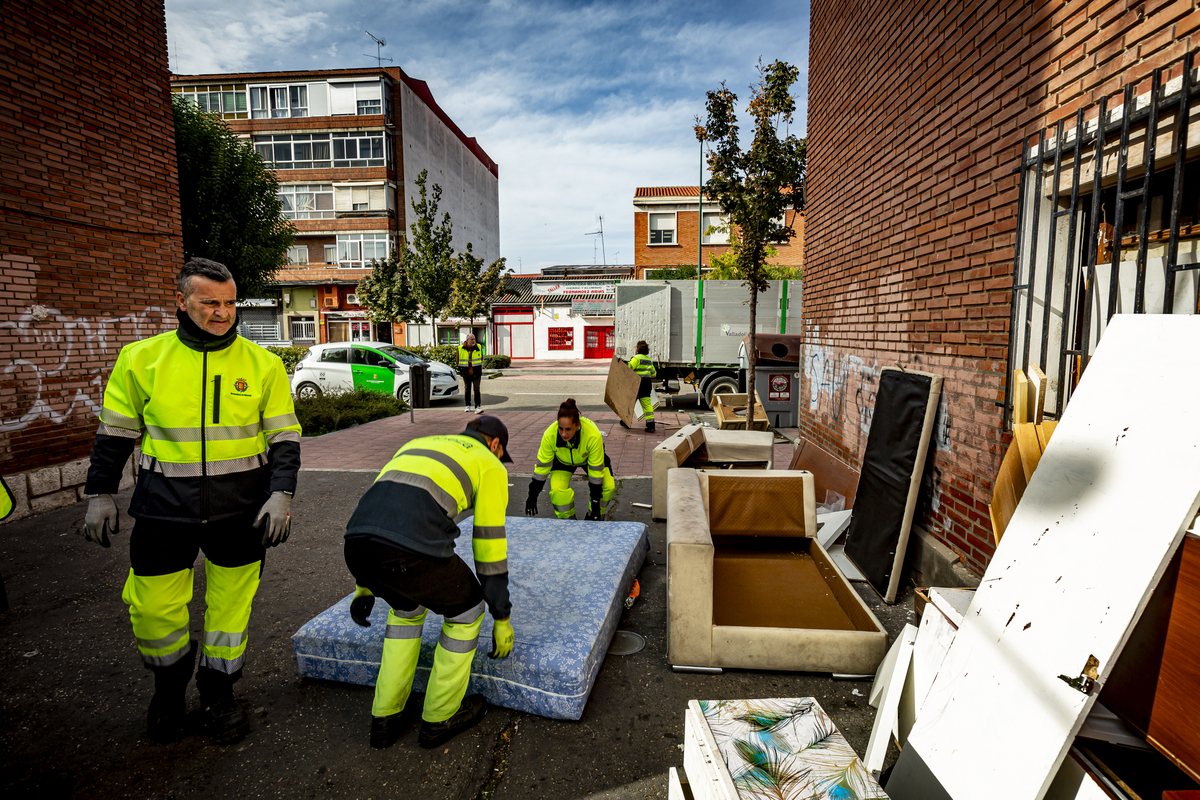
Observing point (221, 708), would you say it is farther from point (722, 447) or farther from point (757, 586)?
point (722, 447)

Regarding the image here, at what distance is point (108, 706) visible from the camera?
8.87 ft

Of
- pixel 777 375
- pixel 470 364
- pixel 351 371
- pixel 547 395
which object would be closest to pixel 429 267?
pixel 547 395

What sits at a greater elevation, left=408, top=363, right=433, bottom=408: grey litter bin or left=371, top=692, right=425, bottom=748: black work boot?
left=408, top=363, right=433, bottom=408: grey litter bin

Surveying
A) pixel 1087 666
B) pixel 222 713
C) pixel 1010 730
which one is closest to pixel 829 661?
pixel 1010 730

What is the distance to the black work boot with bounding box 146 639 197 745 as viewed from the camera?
2.45 meters

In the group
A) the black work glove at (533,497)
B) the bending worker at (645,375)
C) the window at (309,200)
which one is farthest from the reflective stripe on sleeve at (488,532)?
the window at (309,200)

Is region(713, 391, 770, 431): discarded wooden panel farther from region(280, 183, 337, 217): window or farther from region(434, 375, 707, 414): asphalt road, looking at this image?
region(280, 183, 337, 217): window

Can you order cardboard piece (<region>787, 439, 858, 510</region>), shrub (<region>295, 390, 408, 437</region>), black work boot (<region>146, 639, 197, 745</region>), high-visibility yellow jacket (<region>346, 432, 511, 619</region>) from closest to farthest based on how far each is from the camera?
high-visibility yellow jacket (<region>346, 432, 511, 619</region>) < black work boot (<region>146, 639, 197, 745</region>) < cardboard piece (<region>787, 439, 858, 510</region>) < shrub (<region>295, 390, 408, 437</region>)

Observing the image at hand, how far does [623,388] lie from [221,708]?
7.88 metres

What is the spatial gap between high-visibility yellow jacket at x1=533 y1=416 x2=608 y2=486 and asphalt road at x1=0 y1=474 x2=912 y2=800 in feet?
4.37

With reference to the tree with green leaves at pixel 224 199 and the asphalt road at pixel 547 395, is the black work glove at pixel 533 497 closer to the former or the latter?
the asphalt road at pixel 547 395

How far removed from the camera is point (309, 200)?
96.4ft

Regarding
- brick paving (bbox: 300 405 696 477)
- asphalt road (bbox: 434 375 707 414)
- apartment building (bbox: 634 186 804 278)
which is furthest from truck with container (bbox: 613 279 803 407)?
apartment building (bbox: 634 186 804 278)

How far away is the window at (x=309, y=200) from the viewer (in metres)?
29.2
